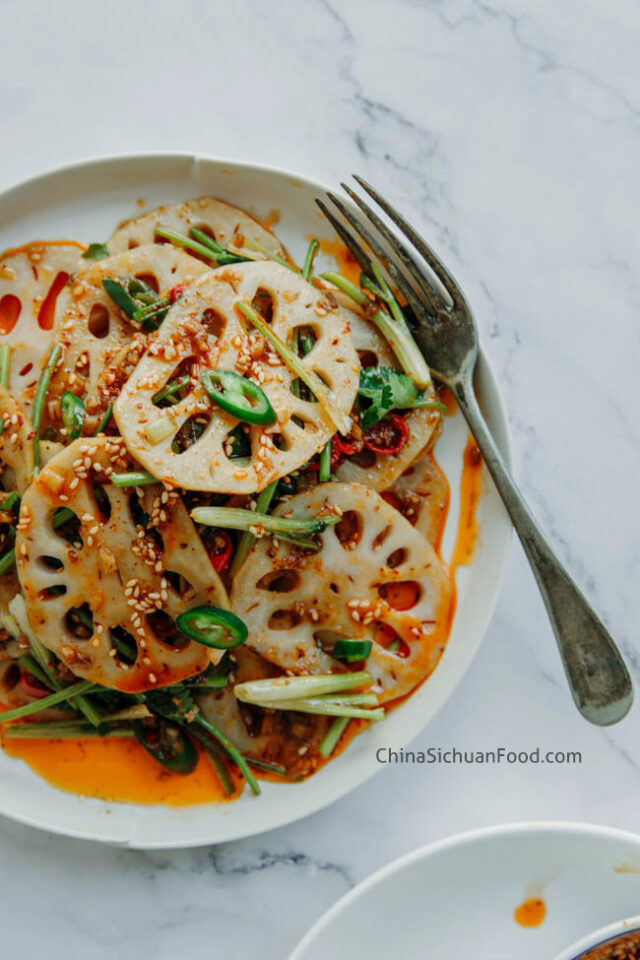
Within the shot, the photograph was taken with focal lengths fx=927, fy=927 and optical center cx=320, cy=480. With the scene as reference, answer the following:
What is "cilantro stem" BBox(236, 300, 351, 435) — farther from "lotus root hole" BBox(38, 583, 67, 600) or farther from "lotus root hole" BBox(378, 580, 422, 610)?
"lotus root hole" BBox(38, 583, 67, 600)

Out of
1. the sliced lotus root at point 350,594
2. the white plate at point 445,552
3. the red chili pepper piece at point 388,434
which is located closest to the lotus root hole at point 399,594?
the sliced lotus root at point 350,594

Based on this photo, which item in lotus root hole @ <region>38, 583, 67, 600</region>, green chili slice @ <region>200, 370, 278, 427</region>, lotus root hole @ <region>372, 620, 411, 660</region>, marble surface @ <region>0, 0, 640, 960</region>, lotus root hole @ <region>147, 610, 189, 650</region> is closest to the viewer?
green chili slice @ <region>200, 370, 278, 427</region>

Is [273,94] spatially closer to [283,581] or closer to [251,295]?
[251,295]

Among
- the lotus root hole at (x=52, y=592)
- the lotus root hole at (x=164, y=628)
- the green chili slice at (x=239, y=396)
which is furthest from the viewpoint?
the lotus root hole at (x=164, y=628)

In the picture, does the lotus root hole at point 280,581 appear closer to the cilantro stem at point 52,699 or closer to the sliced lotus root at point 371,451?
the sliced lotus root at point 371,451

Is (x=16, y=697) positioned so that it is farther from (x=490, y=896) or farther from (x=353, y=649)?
(x=490, y=896)

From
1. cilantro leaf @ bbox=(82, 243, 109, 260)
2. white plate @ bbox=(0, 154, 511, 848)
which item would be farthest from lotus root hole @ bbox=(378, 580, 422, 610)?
cilantro leaf @ bbox=(82, 243, 109, 260)
